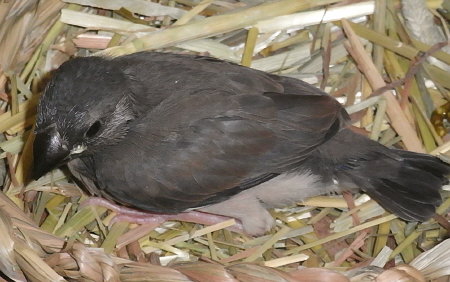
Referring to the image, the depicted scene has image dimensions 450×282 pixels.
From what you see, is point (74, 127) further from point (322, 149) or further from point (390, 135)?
Answer: point (390, 135)

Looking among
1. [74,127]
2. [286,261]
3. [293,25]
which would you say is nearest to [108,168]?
[74,127]

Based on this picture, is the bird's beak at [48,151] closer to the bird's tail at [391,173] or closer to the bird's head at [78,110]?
the bird's head at [78,110]

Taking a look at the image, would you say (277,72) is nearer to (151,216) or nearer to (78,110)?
(151,216)

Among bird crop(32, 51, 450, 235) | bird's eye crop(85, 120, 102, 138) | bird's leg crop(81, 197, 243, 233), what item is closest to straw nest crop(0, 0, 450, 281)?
bird's leg crop(81, 197, 243, 233)

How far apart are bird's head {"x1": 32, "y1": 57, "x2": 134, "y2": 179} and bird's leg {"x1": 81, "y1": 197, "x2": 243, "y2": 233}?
37 cm

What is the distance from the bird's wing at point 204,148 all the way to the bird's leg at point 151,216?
7.6 inches

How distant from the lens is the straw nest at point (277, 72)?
3.23 metres

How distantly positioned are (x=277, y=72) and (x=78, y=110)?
109 cm

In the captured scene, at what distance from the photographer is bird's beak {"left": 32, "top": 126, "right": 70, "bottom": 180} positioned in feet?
9.32

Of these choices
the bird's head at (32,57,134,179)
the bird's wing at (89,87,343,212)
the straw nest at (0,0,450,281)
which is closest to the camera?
the bird's head at (32,57,134,179)

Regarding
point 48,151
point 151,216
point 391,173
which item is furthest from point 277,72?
point 48,151

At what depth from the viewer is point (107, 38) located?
359cm

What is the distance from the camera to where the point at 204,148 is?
297cm

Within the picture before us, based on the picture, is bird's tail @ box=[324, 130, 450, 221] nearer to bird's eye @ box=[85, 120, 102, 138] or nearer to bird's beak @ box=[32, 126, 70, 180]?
bird's eye @ box=[85, 120, 102, 138]
